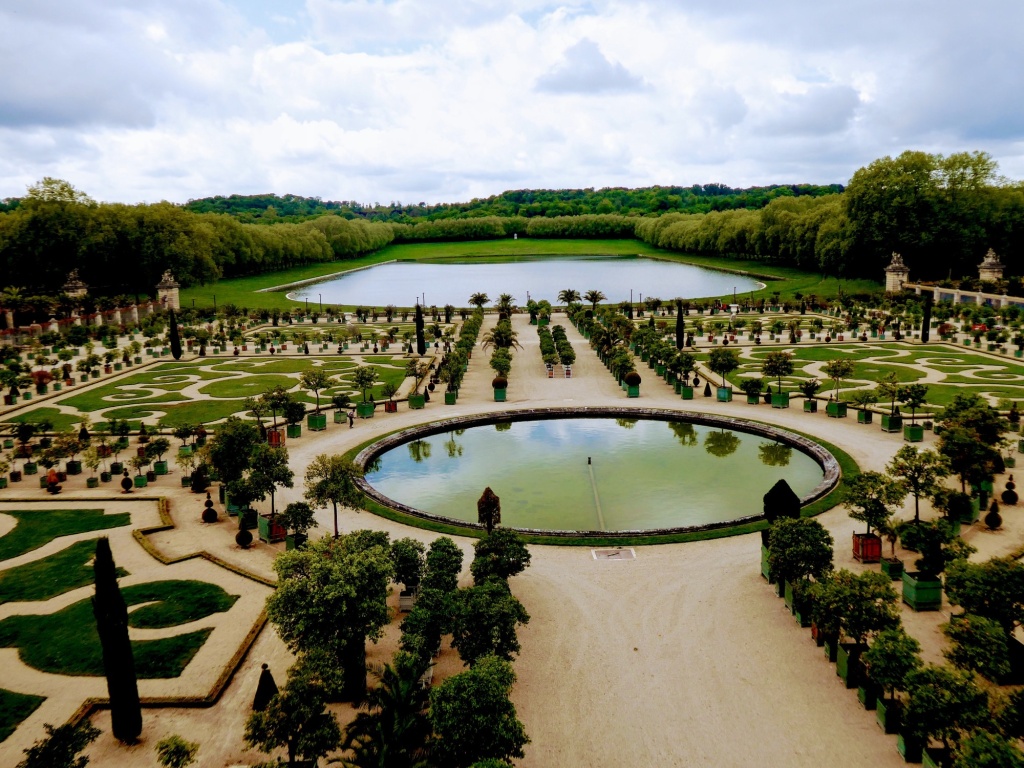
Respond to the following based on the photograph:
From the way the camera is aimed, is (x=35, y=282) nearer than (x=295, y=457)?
No

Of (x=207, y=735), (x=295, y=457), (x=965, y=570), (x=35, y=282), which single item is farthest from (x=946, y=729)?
(x=35, y=282)

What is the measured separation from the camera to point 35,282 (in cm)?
7694

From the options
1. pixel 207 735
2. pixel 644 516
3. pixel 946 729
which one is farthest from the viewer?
pixel 644 516

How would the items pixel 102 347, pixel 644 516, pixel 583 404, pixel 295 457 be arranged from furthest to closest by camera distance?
pixel 102 347 → pixel 583 404 → pixel 295 457 → pixel 644 516

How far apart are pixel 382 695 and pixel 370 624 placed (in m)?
1.76

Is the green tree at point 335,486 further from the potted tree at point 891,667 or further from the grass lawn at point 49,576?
the potted tree at point 891,667

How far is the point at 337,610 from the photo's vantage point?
1299cm

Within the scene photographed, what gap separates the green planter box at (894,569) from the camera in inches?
684

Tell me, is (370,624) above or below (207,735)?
above

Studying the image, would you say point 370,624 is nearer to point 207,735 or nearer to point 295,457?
point 207,735

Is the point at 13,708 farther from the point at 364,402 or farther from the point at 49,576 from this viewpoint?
the point at 364,402

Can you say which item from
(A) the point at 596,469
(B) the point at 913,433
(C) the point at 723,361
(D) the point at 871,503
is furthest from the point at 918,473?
(C) the point at 723,361

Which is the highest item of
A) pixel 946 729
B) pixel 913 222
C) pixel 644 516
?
pixel 913 222

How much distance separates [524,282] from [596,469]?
294ft
